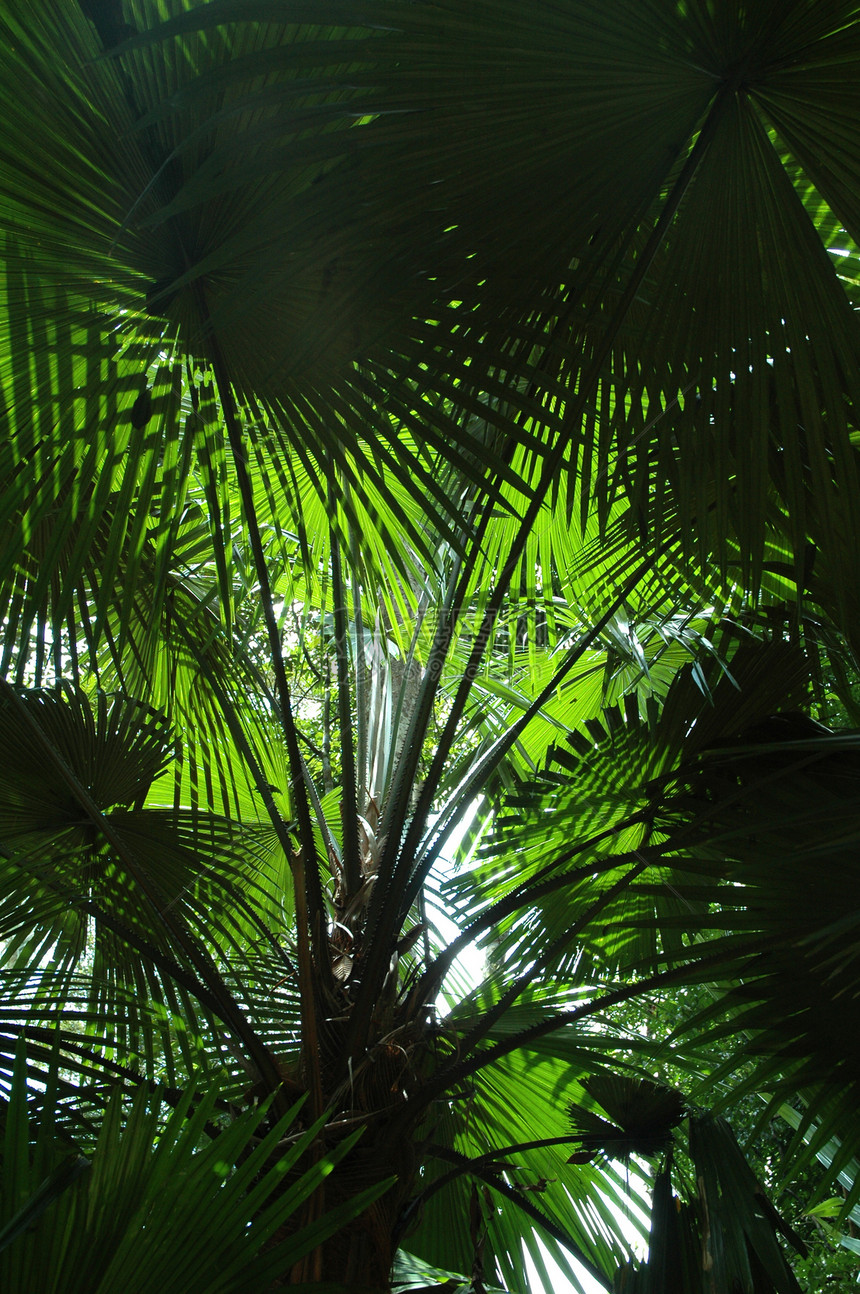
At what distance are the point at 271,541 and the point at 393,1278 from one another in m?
1.69

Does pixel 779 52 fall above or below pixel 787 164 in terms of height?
below

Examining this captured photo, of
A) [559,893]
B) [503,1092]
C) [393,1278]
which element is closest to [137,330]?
[559,893]

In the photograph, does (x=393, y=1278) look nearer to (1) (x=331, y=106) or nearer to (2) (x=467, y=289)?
(2) (x=467, y=289)

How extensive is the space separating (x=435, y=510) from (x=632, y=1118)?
112 cm

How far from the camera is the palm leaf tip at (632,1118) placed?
1501 millimetres

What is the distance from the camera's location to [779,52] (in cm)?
97

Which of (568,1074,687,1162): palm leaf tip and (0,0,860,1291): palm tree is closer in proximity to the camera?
(0,0,860,1291): palm tree

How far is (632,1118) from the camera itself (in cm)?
151

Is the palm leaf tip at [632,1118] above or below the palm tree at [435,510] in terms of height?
below

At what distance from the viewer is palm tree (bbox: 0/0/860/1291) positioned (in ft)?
3.09

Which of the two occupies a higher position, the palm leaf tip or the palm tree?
the palm tree

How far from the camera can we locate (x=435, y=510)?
1.49 m

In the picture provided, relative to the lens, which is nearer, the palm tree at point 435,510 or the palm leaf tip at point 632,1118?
the palm tree at point 435,510

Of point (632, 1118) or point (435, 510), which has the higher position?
point (435, 510)
